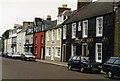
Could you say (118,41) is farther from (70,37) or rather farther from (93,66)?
(70,37)

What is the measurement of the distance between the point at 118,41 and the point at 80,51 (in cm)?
925

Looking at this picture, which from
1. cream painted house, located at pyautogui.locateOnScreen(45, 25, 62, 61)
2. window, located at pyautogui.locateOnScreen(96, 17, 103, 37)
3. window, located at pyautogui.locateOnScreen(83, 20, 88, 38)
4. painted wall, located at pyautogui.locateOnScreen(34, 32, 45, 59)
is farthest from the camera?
painted wall, located at pyautogui.locateOnScreen(34, 32, 45, 59)

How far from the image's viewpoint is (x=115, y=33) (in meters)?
32.3

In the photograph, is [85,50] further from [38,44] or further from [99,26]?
[38,44]

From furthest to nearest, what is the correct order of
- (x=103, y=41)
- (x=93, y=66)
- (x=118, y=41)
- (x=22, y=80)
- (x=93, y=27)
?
(x=93, y=27) → (x=103, y=41) → (x=118, y=41) → (x=93, y=66) → (x=22, y=80)

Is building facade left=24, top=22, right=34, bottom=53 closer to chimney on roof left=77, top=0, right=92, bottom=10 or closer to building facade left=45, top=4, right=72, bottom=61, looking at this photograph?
building facade left=45, top=4, right=72, bottom=61

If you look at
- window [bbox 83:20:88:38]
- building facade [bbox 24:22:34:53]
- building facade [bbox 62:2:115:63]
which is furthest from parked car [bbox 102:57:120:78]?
building facade [bbox 24:22:34:53]

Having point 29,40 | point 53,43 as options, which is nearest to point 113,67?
point 53,43

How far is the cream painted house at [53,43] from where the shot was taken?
50.4 meters

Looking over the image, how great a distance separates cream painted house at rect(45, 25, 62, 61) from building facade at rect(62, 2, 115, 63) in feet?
15.0

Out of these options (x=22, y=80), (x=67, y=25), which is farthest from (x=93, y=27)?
(x=22, y=80)

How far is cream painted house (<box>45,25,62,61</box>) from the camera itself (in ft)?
165

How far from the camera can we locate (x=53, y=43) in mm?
53188

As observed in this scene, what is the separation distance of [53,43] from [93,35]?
55.8ft
